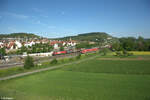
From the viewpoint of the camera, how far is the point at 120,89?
1427 cm

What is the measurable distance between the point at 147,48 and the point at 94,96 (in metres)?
72.2

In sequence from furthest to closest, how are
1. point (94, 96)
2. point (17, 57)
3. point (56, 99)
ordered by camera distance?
point (17, 57) < point (94, 96) < point (56, 99)

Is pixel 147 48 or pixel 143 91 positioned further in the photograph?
pixel 147 48

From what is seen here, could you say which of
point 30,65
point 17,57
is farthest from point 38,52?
point 30,65

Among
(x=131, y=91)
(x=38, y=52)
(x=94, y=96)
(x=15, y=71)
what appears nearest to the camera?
(x=94, y=96)

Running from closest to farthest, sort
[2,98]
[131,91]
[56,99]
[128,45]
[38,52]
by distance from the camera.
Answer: [2,98] < [56,99] < [131,91] < [38,52] < [128,45]

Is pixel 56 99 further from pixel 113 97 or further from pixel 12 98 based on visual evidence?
pixel 113 97

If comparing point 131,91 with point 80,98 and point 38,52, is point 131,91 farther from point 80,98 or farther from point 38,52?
point 38,52

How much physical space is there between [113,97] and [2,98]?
948 cm

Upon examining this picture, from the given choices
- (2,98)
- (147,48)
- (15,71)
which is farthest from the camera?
(147,48)

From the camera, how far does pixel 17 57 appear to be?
5056cm

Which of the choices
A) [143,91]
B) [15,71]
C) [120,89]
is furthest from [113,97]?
[15,71]

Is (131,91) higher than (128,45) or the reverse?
the reverse

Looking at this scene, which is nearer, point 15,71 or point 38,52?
point 15,71
